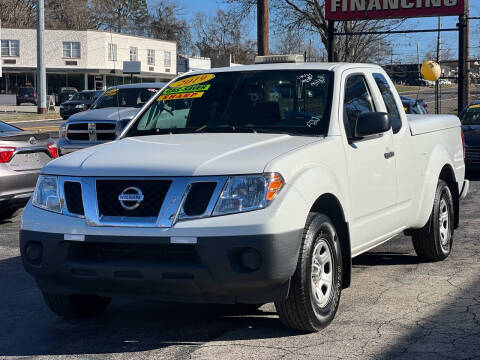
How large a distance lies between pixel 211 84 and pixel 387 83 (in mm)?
1673

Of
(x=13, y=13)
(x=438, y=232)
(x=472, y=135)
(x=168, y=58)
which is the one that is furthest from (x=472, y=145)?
(x=13, y=13)

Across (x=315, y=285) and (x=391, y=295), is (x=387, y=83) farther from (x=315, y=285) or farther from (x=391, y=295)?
(x=315, y=285)

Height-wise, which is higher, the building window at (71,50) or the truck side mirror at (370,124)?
the building window at (71,50)

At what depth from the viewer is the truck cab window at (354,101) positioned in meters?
6.17

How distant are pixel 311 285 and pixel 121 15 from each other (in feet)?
338

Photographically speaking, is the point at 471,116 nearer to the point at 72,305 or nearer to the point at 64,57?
the point at 72,305

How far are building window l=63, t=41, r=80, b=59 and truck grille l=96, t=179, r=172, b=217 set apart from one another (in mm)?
72646

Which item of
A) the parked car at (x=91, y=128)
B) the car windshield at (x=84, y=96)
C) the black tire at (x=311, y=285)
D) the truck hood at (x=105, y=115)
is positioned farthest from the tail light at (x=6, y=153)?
the car windshield at (x=84, y=96)

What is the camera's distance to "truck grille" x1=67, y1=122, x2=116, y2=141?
564 inches

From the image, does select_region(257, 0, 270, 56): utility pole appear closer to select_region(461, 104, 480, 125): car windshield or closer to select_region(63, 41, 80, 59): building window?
select_region(461, 104, 480, 125): car windshield

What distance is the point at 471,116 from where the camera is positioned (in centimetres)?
1686

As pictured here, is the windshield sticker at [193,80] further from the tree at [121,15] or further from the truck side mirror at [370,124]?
the tree at [121,15]

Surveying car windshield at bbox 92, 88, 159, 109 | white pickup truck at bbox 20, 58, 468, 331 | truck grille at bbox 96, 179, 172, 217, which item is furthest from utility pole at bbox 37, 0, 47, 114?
truck grille at bbox 96, 179, 172, 217

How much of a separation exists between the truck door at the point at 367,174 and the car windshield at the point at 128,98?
32.3 ft
